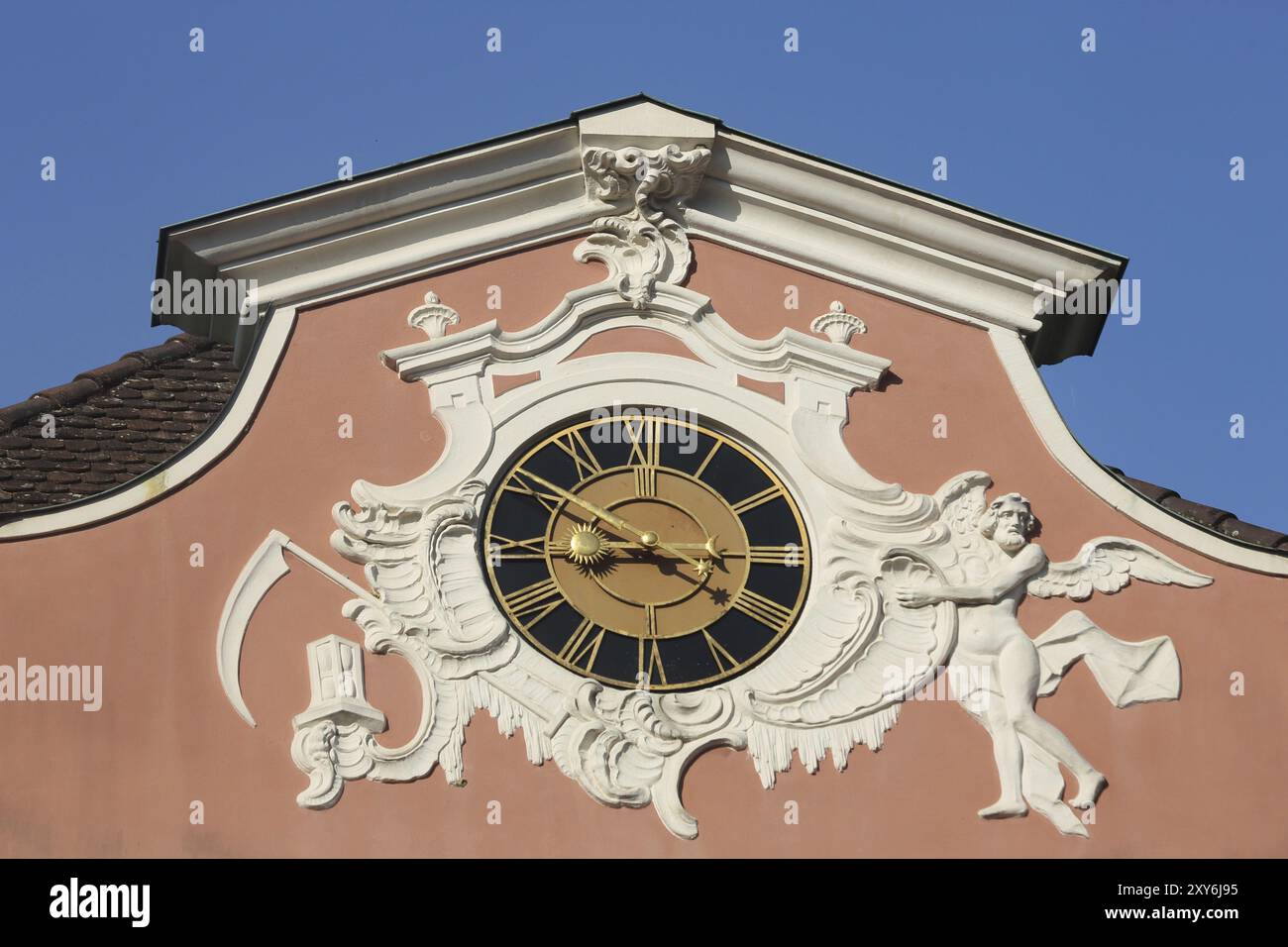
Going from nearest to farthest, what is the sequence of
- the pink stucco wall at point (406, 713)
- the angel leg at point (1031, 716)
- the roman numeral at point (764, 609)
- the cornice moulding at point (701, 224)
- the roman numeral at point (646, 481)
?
the pink stucco wall at point (406, 713) < the angel leg at point (1031, 716) < the roman numeral at point (764, 609) < the roman numeral at point (646, 481) < the cornice moulding at point (701, 224)

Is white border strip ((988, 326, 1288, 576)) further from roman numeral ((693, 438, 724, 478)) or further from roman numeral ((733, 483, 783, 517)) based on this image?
roman numeral ((693, 438, 724, 478))

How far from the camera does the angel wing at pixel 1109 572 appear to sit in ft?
50.2

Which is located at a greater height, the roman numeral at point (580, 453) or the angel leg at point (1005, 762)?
the roman numeral at point (580, 453)

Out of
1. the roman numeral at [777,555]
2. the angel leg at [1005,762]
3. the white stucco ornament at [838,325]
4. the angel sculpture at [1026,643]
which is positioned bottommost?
the angel leg at [1005,762]

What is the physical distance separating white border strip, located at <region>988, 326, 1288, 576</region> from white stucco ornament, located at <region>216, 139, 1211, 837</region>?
0.16m

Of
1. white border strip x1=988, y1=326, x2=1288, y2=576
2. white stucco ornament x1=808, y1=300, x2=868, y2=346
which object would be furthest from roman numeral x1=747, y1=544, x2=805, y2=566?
white border strip x1=988, y1=326, x2=1288, y2=576

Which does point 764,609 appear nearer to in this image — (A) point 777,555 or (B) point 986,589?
(A) point 777,555

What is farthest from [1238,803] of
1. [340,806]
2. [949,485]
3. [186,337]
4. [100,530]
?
[186,337]

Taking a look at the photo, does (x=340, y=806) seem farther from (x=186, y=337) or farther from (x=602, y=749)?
(x=186, y=337)

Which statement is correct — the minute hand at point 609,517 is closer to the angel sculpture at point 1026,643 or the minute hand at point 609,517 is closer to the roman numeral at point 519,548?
the roman numeral at point 519,548

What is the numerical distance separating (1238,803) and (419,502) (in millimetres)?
3697

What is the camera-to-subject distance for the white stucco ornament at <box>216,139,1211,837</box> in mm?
14617

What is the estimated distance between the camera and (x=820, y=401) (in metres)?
15.7

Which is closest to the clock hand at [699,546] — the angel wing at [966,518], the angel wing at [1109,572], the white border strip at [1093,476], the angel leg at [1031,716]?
the angel wing at [966,518]
